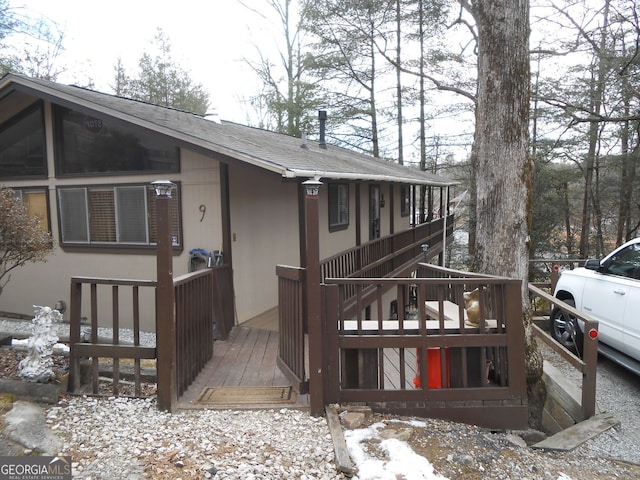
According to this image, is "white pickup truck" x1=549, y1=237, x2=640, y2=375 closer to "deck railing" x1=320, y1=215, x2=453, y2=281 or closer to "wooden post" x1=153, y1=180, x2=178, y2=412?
"deck railing" x1=320, y1=215, x2=453, y2=281

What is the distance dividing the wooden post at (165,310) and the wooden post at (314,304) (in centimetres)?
117

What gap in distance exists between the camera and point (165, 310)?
3.85 m

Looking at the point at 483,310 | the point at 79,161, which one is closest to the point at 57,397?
the point at 483,310

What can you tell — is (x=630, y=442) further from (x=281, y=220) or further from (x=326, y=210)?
(x=326, y=210)

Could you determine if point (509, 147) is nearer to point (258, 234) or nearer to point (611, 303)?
point (611, 303)

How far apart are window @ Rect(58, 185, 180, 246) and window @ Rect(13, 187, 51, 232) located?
33cm

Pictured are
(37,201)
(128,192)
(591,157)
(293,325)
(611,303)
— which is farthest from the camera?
(591,157)

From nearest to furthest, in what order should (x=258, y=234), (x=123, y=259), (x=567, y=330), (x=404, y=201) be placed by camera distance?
(x=567, y=330) < (x=123, y=259) < (x=258, y=234) < (x=404, y=201)

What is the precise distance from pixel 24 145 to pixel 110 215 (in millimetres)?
2253

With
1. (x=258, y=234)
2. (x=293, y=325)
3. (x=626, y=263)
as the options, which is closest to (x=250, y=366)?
(x=293, y=325)

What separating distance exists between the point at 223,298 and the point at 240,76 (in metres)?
20.7

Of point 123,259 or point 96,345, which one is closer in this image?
point 96,345

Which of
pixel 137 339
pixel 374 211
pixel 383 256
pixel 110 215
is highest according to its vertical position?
pixel 374 211

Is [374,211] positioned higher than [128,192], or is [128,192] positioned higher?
[128,192]
